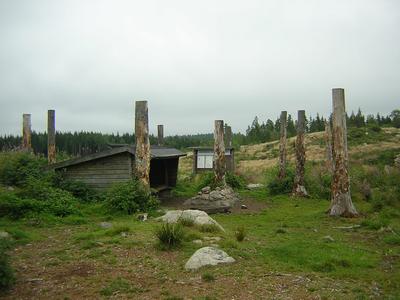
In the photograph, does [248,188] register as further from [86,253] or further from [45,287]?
[45,287]

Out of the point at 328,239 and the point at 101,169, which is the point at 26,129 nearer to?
the point at 101,169

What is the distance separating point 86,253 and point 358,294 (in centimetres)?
500

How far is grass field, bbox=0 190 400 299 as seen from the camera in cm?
654

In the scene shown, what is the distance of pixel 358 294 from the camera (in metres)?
6.40

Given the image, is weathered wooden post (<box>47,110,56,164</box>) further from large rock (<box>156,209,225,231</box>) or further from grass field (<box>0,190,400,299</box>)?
large rock (<box>156,209,225,231</box>)

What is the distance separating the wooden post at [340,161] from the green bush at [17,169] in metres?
10.5

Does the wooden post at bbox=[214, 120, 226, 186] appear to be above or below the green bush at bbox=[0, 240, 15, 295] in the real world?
above

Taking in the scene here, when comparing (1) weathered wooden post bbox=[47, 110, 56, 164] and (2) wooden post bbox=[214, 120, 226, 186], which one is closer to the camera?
(2) wooden post bbox=[214, 120, 226, 186]

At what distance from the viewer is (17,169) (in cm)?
1645

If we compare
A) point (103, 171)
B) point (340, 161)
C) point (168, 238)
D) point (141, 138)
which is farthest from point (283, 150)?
point (168, 238)

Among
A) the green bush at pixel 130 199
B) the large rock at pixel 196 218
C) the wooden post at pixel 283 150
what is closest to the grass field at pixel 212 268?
the large rock at pixel 196 218

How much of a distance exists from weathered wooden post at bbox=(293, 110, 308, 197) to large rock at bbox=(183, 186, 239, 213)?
2.99 m

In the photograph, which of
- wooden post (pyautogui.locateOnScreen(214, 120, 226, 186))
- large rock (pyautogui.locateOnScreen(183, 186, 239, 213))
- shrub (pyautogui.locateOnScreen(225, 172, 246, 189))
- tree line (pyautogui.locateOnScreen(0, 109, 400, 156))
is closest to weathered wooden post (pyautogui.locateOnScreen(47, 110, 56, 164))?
large rock (pyautogui.locateOnScreen(183, 186, 239, 213))

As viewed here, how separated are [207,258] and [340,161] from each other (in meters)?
7.69
